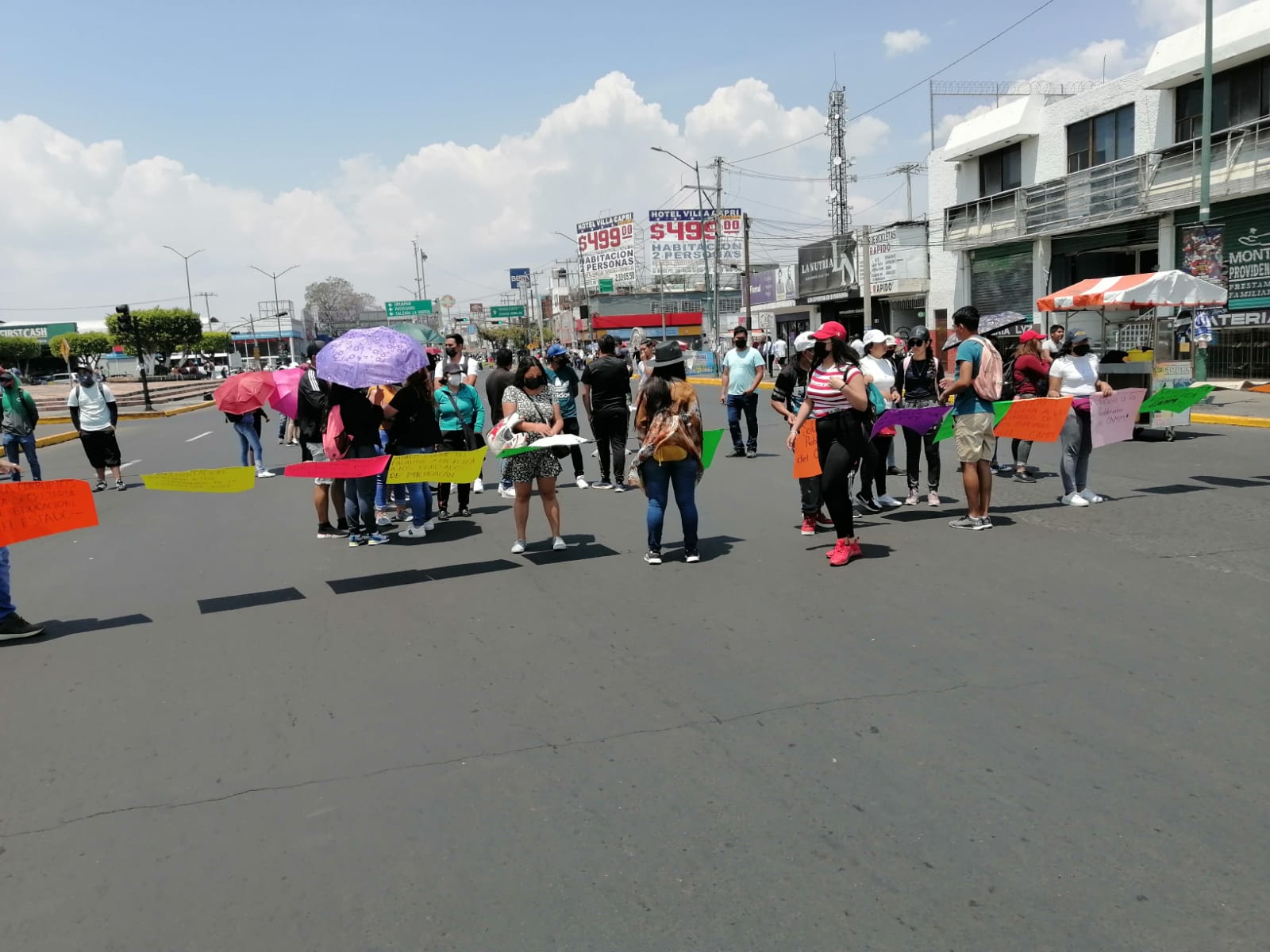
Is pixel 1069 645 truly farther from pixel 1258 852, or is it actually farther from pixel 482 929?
pixel 482 929

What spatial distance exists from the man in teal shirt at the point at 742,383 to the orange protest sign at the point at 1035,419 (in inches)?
191

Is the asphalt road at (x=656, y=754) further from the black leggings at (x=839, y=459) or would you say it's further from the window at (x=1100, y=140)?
the window at (x=1100, y=140)

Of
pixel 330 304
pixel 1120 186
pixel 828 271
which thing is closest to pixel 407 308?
pixel 330 304

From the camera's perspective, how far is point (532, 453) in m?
7.78

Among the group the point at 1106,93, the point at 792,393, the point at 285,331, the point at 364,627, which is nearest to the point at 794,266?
the point at 1106,93

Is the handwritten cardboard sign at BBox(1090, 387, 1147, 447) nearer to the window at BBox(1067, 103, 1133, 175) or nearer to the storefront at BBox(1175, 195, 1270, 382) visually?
the storefront at BBox(1175, 195, 1270, 382)

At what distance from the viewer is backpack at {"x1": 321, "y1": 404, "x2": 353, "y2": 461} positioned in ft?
27.2

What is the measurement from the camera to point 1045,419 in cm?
888

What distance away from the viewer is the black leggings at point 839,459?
7.13 m

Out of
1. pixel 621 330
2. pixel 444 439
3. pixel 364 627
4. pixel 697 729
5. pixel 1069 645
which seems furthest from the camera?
pixel 621 330

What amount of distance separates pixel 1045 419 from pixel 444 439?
5927mm

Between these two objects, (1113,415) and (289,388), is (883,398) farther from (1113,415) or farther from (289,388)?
(289,388)

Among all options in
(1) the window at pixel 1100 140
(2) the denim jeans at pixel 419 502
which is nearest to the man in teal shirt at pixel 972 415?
(2) the denim jeans at pixel 419 502

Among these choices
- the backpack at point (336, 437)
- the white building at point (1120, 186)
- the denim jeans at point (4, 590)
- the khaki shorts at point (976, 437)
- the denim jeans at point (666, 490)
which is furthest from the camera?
the white building at point (1120, 186)
